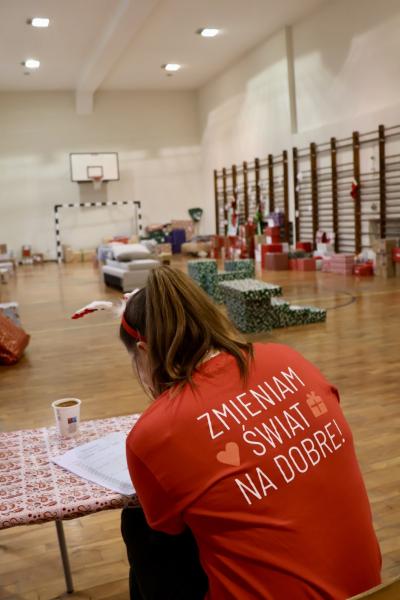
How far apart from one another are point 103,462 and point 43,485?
0.16 m

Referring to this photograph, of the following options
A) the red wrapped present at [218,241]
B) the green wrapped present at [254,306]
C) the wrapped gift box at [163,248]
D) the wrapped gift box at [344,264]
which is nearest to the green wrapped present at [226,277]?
the green wrapped present at [254,306]

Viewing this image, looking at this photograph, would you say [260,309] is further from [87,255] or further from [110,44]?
[87,255]

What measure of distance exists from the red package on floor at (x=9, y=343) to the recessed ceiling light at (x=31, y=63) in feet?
30.0

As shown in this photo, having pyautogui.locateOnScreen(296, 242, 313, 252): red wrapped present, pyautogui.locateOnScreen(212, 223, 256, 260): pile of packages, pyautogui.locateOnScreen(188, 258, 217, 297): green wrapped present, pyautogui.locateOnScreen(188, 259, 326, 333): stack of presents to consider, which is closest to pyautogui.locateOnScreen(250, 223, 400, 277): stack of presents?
pyautogui.locateOnScreen(296, 242, 313, 252): red wrapped present

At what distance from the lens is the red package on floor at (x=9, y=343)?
5020 millimetres

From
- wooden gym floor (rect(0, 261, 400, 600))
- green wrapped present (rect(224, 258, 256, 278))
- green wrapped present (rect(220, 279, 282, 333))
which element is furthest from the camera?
green wrapped present (rect(224, 258, 256, 278))

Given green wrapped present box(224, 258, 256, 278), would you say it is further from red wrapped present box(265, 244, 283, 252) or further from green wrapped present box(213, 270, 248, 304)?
red wrapped present box(265, 244, 283, 252)

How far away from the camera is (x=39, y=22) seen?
33.7 feet

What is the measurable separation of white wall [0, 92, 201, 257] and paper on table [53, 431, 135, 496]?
A: 14950 mm

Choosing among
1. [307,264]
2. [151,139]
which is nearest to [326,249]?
[307,264]

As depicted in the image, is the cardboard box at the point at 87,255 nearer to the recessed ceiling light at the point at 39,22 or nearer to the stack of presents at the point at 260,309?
the recessed ceiling light at the point at 39,22

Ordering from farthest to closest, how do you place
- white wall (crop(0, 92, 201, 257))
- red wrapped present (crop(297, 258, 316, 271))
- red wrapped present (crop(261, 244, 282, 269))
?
white wall (crop(0, 92, 201, 257)) → red wrapped present (crop(261, 244, 282, 269)) → red wrapped present (crop(297, 258, 316, 271))

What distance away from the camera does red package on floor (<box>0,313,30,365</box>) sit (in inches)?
198

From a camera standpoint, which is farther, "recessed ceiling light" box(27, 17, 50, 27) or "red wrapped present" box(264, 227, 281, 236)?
"red wrapped present" box(264, 227, 281, 236)
